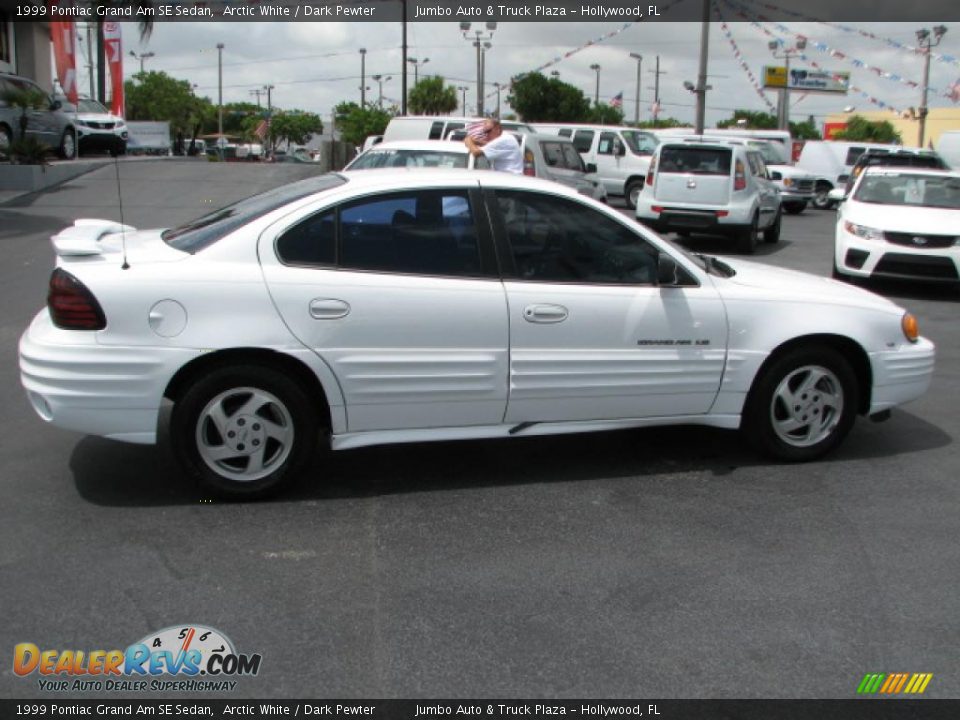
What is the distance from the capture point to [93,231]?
5141mm

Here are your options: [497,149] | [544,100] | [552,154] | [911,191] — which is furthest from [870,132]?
[497,149]

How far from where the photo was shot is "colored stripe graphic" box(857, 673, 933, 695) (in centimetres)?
330

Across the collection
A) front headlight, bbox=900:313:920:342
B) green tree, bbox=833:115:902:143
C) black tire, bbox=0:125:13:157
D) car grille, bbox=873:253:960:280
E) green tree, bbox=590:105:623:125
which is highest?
green tree, bbox=590:105:623:125

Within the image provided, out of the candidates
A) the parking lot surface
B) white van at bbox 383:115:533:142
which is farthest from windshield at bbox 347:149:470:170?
white van at bbox 383:115:533:142

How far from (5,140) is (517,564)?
18.7 metres

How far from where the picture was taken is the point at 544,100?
187 feet

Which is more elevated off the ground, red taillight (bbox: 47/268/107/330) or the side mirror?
the side mirror

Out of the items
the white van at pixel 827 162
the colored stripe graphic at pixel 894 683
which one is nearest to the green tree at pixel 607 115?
the white van at pixel 827 162

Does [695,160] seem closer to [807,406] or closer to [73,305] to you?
[807,406]

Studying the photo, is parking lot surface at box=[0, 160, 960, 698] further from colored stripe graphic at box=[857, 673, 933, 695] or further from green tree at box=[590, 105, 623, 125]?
green tree at box=[590, 105, 623, 125]

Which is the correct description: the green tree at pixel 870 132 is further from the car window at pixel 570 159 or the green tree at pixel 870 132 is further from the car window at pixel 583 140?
the car window at pixel 570 159

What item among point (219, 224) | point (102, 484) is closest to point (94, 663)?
point (102, 484)
